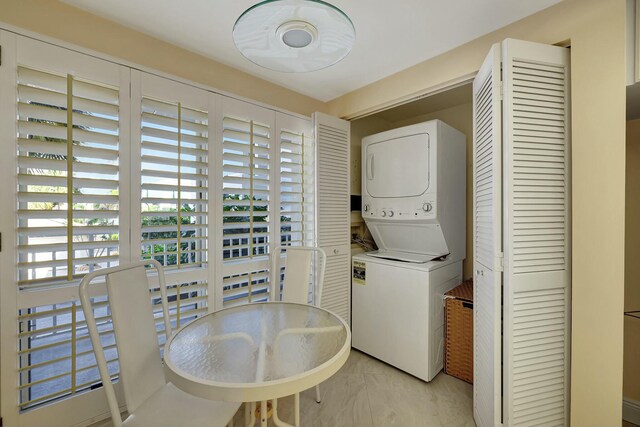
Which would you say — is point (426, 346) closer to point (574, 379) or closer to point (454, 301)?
point (454, 301)

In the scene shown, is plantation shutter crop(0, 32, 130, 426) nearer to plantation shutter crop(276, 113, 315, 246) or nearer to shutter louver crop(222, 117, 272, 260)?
shutter louver crop(222, 117, 272, 260)

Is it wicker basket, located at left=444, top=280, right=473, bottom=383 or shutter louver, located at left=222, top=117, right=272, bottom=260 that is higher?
shutter louver, located at left=222, top=117, right=272, bottom=260

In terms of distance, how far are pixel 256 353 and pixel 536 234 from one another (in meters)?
1.54

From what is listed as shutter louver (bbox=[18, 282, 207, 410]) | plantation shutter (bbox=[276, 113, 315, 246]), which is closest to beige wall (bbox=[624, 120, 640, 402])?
plantation shutter (bbox=[276, 113, 315, 246])

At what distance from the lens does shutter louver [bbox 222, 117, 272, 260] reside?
2156 mm

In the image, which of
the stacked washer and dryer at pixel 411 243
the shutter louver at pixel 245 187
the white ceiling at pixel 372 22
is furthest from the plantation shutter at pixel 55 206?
the stacked washer and dryer at pixel 411 243

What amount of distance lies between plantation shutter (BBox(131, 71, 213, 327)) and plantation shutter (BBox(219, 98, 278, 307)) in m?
0.15

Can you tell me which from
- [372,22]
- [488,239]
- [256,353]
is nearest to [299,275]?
[256,353]

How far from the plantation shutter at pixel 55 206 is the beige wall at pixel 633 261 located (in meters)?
3.27

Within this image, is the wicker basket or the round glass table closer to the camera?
the round glass table

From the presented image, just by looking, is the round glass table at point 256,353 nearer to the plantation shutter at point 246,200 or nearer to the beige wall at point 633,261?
the plantation shutter at point 246,200

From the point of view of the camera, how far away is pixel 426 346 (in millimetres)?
2225

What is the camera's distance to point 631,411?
5.96 ft

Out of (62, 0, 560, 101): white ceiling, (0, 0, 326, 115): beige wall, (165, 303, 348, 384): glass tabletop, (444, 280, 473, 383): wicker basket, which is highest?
(62, 0, 560, 101): white ceiling
